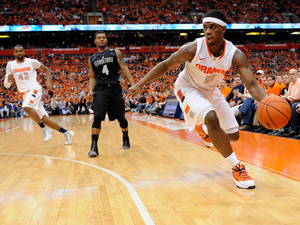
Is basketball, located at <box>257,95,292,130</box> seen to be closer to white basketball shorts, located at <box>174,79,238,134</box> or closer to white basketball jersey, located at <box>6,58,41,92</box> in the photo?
white basketball shorts, located at <box>174,79,238,134</box>

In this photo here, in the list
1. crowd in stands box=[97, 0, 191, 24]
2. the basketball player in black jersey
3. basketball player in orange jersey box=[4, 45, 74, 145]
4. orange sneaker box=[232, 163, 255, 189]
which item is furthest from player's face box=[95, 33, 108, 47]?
crowd in stands box=[97, 0, 191, 24]

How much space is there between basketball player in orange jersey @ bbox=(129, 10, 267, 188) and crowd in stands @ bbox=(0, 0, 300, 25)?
33.8 metres

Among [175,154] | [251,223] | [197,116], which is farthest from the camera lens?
[175,154]

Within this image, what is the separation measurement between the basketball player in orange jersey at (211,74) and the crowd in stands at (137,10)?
33752 millimetres

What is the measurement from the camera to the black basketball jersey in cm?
530

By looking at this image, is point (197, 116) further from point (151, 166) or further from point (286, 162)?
point (286, 162)

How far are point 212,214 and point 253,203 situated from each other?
473 millimetres

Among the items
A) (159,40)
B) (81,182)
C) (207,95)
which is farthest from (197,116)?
(159,40)

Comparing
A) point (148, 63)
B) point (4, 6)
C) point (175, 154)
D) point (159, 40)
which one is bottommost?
point (175, 154)

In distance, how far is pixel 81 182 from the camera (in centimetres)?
343

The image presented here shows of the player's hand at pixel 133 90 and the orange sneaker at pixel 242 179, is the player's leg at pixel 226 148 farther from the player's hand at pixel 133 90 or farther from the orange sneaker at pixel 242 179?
the player's hand at pixel 133 90

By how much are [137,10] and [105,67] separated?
116 ft

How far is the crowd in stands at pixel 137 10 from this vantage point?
34.3 metres

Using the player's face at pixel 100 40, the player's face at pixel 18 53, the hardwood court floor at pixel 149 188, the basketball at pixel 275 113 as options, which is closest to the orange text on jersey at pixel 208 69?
the basketball at pixel 275 113
